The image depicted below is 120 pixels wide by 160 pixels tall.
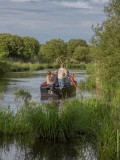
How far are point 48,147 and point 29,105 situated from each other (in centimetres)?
185

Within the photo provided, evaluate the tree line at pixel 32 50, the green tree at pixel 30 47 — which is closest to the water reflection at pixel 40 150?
the tree line at pixel 32 50

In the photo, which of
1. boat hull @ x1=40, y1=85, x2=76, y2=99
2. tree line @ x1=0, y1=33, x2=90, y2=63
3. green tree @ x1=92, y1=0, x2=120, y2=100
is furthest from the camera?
tree line @ x1=0, y1=33, x2=90, y2=63

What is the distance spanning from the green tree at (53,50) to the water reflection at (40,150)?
339ft

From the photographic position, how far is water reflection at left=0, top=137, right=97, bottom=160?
11684 mm

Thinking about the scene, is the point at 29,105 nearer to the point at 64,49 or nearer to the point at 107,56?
the point at 107,56

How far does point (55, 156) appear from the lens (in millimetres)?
11961

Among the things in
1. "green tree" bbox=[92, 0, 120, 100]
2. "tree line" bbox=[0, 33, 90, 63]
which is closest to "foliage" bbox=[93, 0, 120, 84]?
"green tree" bbox=[92, 0, 120, 100]

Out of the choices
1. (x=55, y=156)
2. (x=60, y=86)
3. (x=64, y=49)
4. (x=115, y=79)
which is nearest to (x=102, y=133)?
(x=55, y=156)

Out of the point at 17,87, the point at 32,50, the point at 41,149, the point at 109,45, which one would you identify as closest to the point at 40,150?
the point at 41,149

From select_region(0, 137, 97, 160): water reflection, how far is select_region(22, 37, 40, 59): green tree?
107m

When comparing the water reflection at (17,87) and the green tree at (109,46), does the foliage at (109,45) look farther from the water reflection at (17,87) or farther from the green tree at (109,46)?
the water reflection at (17,87)

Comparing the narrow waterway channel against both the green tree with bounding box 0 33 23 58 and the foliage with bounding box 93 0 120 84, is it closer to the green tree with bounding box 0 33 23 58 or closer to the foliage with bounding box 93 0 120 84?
the foliage with bounding box 93 0 120 84

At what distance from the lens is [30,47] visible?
126125 millimetres

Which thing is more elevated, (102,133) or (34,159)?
(102,133)
